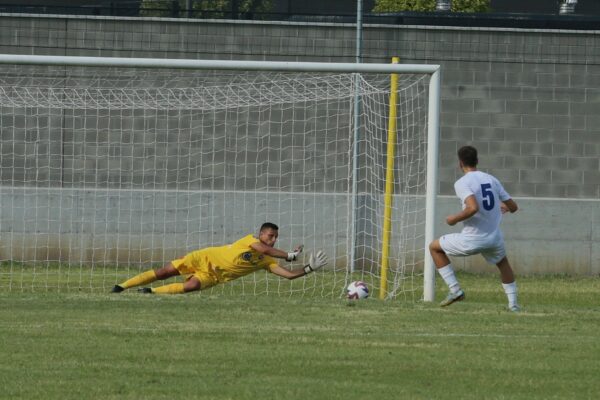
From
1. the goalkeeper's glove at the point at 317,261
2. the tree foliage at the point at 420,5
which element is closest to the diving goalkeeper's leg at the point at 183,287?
the goalkeeper's glove at the point at 317,261

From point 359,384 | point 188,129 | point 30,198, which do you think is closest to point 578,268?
point 188,129

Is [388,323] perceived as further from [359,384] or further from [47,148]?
[47,148]

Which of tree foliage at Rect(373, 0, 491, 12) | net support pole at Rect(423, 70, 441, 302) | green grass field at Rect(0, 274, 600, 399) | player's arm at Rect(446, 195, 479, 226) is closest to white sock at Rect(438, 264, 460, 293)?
green grass field at Rect(0, 274, 600, 399)

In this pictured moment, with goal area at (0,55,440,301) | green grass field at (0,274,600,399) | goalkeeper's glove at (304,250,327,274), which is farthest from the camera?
goal area at (0,55,440,301)

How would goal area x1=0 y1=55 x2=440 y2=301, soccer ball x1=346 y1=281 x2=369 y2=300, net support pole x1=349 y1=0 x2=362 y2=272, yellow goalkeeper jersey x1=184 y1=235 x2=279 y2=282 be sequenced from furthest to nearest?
goal area x1=0 y1=55 x2=440 y2=301
net support pole x1=349 y1=0 x2=362 y2=272
yellow goalkeeper jersey x1=184 y1=235 x2=279 y2=282
soccer ball x1=346 y1=281 x2=369 y2=300

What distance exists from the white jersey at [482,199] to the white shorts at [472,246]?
6 cm

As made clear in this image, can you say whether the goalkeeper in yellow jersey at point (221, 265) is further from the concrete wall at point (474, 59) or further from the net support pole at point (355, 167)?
the concrete wall at point (474, 59)

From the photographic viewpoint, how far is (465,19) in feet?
73.6

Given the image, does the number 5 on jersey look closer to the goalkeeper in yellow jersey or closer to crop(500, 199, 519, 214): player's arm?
crop(500, 199, 519, 214): player's arm

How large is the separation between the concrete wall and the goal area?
2.46 feet

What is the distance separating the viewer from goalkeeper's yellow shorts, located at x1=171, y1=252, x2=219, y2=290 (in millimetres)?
15484

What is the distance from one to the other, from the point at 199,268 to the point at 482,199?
3807mm

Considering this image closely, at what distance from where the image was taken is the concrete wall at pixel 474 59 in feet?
70.4

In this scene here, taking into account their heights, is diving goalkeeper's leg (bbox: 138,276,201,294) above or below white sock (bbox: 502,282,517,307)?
below
